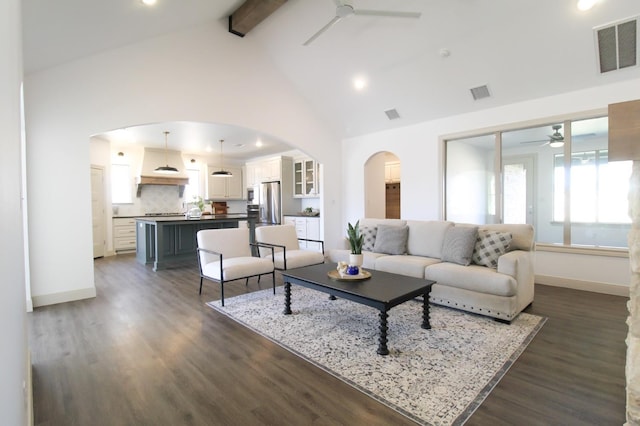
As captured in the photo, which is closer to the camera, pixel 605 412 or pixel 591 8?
pixel 605 412

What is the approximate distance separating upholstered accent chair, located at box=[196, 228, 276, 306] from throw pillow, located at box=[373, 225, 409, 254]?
1.55 metres

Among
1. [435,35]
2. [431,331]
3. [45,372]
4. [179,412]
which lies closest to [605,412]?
[431,331]

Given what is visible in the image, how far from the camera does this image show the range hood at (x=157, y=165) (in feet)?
26.8

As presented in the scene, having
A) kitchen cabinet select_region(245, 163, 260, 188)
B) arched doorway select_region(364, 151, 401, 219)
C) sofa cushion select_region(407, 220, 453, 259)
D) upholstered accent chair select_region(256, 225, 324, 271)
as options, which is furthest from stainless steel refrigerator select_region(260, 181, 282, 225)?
sofa cushion select_region(407, 220, 453, 259)

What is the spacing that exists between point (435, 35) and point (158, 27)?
3.62m

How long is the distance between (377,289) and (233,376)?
1.36 m

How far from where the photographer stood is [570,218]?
Result: 4.44m

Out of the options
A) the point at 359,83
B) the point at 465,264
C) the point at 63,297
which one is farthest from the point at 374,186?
the point at 63,297

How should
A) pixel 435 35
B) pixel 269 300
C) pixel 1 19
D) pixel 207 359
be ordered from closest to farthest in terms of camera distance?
pixel 1 19
pixel 207 359
pixel 269 300
pixel 435 35

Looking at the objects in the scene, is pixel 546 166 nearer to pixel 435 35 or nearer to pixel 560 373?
pixel 435 35

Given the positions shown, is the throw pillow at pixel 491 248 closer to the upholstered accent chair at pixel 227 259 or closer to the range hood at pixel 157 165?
the upholstered accent chair at pixel 227 259

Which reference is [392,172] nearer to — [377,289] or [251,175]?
[251,175]

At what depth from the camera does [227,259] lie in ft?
13.9

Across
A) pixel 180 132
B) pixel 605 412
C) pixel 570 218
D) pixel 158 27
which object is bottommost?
pixel 605 412
